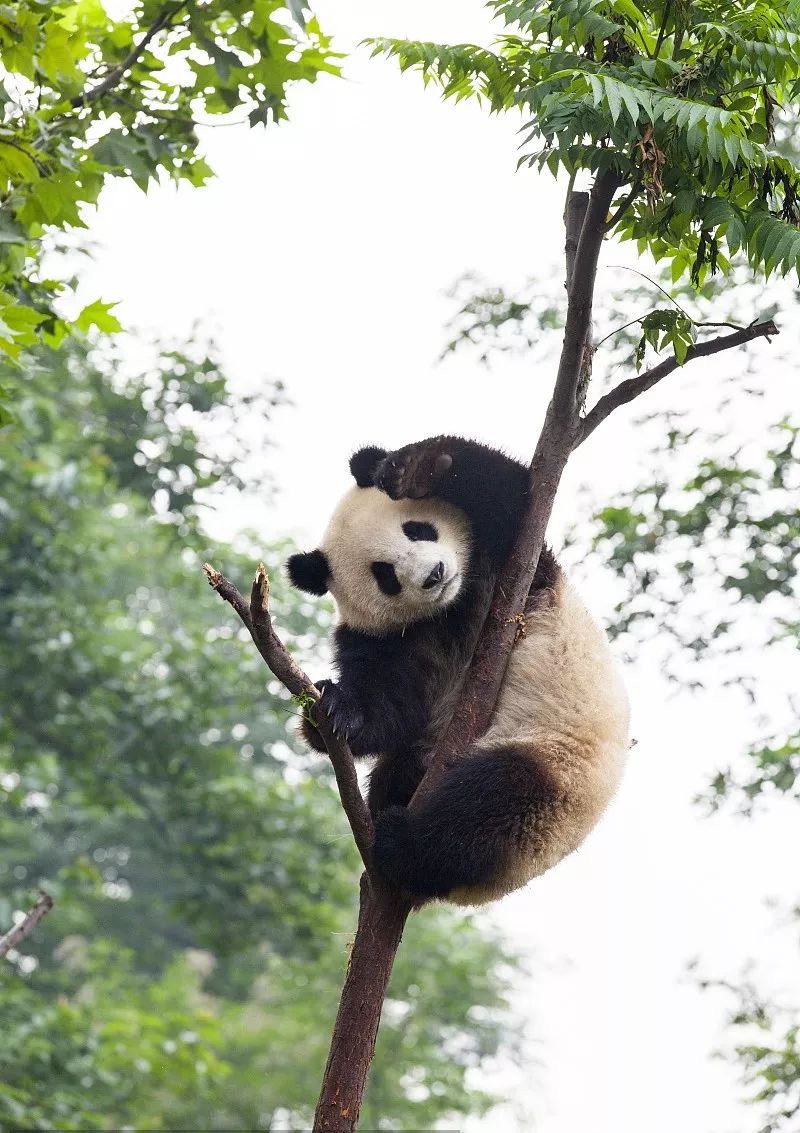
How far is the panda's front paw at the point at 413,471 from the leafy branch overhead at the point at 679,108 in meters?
1.18

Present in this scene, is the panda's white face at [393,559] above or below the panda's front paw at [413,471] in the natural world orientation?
below

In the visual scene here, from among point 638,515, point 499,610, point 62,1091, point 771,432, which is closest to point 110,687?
point 62,1091

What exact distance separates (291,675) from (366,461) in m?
1.68

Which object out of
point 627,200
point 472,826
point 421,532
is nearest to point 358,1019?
point 472,826

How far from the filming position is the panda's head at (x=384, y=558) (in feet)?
12.3

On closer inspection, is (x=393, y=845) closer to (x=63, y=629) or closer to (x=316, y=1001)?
(x=63, y=629)

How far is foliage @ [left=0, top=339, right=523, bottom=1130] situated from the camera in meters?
7.23

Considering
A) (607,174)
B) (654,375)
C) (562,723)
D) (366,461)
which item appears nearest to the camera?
(607,174)

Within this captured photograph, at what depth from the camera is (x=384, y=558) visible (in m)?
3.92

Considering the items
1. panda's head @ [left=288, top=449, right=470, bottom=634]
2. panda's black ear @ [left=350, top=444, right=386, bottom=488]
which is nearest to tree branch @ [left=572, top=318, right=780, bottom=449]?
panda's head @ [left=288, top=449, right=470, bottom=634]

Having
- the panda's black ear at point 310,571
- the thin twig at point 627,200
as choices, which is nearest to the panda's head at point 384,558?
the panda's black ear at point 310,571

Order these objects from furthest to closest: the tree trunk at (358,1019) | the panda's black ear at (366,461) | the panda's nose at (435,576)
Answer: the panda's black ear at (366,461) → the panda's nose at (435,576) → the tree trunk at (358,1019)

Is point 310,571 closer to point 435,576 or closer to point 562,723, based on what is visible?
point 435,576

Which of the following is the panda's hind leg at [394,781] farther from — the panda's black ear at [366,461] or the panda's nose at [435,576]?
the panda's black ear at [366,461]
